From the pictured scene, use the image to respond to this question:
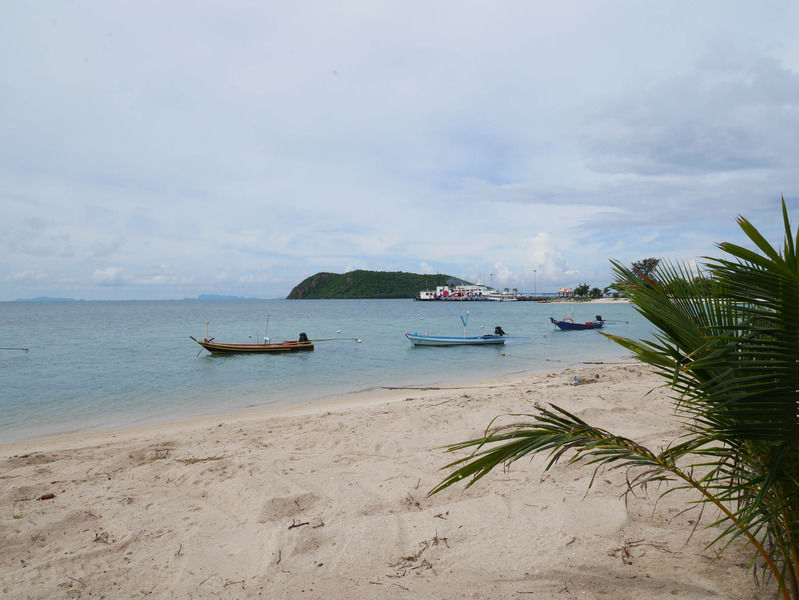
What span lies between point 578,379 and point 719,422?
11.5m

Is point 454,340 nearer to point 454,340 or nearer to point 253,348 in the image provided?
point 454,340

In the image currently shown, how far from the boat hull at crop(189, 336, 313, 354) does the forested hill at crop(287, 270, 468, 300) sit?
141206 mm

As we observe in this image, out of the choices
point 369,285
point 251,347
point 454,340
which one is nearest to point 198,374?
Answer: point 251,347

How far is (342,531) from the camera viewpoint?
396cm

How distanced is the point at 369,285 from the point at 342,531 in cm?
16741

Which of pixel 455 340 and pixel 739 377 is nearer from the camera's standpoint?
pixel 739 377

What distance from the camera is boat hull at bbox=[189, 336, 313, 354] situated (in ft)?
82.8

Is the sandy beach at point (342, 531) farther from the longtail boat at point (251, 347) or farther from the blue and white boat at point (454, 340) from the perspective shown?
the blue and white boat at point (454, 340)

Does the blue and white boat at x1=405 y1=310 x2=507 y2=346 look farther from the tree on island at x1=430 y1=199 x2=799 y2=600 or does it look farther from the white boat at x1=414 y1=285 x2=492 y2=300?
the white boat at x1=414 y1=285 x2=492 y2=300

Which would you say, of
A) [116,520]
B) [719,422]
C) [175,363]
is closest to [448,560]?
[719,422]

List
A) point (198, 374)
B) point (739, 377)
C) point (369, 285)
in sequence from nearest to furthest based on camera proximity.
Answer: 1. point (739, 377)
2. point (198, 374)
3. point (369, 285)

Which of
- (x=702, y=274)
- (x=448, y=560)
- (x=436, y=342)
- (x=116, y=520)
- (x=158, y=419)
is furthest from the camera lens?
(x=436, y=342)

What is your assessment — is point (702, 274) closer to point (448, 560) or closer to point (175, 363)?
point (448, 560)

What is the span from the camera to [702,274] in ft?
8.87
